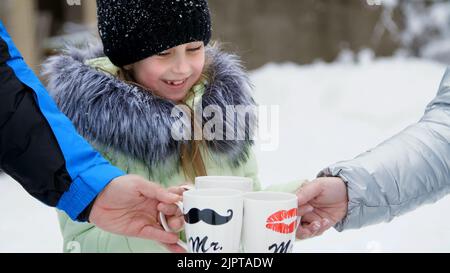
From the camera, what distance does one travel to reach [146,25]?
37.0 inches

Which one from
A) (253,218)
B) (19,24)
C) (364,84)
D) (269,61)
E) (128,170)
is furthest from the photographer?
(269,61)

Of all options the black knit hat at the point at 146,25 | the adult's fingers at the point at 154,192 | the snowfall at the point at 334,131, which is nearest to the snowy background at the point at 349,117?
the snowfall at the point at 334,131

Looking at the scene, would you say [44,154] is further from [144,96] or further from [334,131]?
[334,131]

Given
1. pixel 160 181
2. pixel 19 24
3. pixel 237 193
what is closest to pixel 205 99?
pixel 160 181

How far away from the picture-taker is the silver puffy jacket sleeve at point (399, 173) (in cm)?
81

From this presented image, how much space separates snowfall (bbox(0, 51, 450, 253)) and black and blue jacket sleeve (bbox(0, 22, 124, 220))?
15.8 inches

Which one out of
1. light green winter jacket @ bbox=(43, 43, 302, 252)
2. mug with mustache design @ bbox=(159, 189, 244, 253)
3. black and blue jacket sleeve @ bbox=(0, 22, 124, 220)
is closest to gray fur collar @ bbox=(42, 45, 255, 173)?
light green winter jacket @ bbox=(43, 43, 302, 252)

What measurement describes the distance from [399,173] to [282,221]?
0.26 m

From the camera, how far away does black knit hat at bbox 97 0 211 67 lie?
935mm

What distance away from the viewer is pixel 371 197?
32.1 inches

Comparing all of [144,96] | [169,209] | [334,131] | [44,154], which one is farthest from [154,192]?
[334,131]

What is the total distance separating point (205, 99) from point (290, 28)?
1.86 metres

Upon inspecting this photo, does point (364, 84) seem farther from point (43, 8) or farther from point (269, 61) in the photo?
Result: point (43, 8)

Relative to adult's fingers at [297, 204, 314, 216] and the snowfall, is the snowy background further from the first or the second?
adult's fingers at [297, 204, 314, 216]
